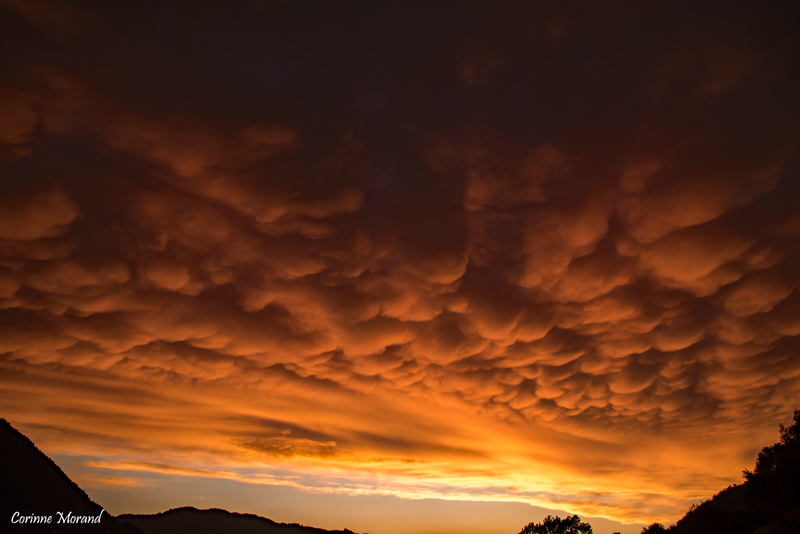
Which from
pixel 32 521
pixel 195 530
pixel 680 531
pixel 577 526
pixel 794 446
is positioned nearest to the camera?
pixel 32 521

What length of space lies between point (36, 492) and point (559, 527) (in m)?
89.0

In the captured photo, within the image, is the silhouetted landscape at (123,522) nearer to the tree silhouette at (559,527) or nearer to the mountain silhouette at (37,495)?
the mountain silhouette at (37,495)

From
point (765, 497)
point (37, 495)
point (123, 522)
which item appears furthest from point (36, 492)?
point (765, 497)

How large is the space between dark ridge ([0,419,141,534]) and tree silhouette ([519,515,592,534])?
75.3m

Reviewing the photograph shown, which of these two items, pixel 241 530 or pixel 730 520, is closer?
pixel 730 520

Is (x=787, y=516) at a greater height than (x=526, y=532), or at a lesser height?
greater

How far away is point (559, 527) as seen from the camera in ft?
262

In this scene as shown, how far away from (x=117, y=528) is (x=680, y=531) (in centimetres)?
6964

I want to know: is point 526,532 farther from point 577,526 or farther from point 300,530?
point 300,530

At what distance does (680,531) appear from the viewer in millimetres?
41594

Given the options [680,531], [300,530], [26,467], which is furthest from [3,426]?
[300,530]

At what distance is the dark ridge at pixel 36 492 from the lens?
35.9 metres

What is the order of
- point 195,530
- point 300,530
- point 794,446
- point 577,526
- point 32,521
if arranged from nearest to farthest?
point 32,521, point 794,446, point 577,526, point 195,530, point 300,530

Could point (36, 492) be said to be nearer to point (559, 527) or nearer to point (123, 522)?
point (123, 522)
